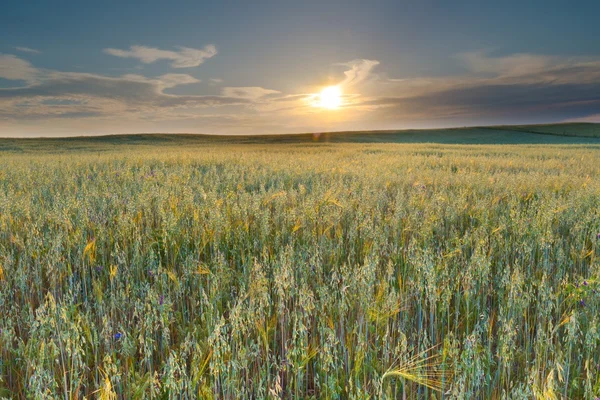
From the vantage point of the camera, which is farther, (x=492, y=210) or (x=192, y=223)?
(x=492, y=210)

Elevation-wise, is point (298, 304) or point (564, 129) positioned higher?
point (564, 129)

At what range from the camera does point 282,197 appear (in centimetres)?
516

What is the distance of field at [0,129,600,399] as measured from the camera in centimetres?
183

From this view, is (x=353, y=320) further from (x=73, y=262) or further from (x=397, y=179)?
(x=397, y=179)

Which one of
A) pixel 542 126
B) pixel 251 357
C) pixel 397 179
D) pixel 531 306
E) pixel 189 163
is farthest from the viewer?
pixel 542 126

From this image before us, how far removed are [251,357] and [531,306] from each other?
94.5 inches

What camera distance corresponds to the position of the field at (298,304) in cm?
183

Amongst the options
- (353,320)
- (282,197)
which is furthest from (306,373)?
(282,197)

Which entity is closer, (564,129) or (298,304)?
(298,304)

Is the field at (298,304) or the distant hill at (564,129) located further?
the distant hill at (564,129)

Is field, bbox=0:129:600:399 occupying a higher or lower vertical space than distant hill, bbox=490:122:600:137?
lower

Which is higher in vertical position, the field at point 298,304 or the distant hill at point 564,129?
the distant hill at point 564,129

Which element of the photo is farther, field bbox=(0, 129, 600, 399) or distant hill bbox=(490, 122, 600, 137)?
distant hill bbox=(490, 122, 600, 137)

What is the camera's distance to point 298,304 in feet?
7.50
